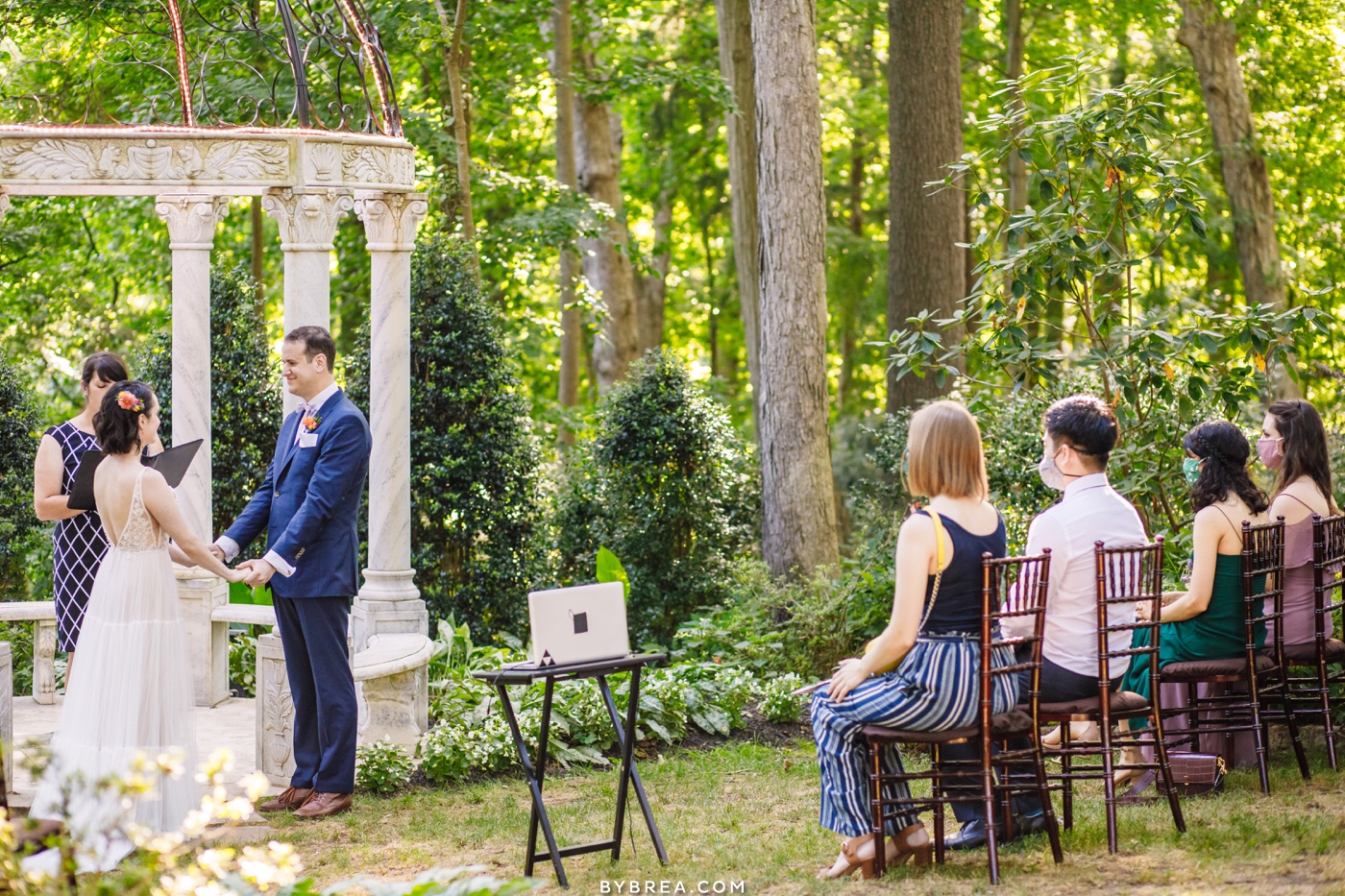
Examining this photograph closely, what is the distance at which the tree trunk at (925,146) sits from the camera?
1189cm

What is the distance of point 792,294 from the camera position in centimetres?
1000

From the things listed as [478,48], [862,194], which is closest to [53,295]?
[478,48]

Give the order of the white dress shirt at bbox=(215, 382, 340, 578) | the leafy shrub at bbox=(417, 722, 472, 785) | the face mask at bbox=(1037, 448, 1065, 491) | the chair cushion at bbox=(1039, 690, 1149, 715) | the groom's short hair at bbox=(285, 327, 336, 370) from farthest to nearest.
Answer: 1. the leafy shrub at bbox=(417, 722, 472, 785)
2. the groom's short hair at bbox=(285, 327, 336, 370)
3. the white dress shirt at bbox=(215, 382, 340, 578)
4. the face mask at bbox=(1037, 448, 1065, 491)
5. the chair cushion at bbox=(1039, 690, 1149, 715)

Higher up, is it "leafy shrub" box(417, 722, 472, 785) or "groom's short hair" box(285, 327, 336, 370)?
"groom's short hair" box(285, 327, 336, 370)

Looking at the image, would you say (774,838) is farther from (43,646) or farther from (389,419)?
(43,646)

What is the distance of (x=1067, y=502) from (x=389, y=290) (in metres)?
4.73

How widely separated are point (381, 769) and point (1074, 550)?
3351mm

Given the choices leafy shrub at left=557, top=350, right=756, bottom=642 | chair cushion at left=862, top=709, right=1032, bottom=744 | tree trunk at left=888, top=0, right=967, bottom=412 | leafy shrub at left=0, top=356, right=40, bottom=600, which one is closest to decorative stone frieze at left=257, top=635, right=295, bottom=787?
chair cushion at left=862, top=709, right=1032, bottom=744

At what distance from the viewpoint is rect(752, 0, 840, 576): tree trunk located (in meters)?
9.80

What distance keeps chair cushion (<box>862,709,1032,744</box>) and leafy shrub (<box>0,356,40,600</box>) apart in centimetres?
840

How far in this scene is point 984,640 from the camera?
441 centimetres

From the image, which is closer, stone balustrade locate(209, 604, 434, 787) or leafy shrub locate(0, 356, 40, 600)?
stone balustrade locate(209, 604, 434, 787)

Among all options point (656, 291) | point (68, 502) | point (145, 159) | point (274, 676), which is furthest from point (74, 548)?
point (656, 291)

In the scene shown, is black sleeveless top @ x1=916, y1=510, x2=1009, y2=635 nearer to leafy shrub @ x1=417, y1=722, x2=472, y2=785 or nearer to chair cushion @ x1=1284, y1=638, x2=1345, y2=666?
chair cushion @ x1=1284, y1=638, x2=1345, y2=666
